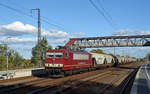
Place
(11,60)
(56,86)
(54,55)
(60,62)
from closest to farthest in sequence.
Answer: (56,86), (60,62), (54,55), (11,60)

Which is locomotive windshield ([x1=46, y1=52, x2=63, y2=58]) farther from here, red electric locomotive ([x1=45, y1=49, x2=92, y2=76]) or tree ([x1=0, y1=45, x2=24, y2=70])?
tree ([x1=0, y1=45, x2=24, y2=70])

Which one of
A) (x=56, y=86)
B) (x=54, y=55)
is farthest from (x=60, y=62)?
(x=56, y=86)

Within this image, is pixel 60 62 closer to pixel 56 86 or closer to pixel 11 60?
pixel 56 86

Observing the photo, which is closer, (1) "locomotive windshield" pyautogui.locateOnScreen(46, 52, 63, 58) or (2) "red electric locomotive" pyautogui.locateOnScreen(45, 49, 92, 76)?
(2) "red electric locomotive" pyautogui.locateOnScreen(45, 49, 92, 76)

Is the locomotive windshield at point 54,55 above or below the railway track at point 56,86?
above

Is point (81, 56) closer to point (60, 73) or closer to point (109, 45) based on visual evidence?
point (60, 73)

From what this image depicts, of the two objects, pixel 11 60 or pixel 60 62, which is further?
pixel 11 60

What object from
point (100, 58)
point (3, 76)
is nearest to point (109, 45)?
point (100, 58)

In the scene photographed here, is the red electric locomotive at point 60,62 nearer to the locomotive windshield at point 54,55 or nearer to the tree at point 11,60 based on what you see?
the locomotive windshield at point 54,55

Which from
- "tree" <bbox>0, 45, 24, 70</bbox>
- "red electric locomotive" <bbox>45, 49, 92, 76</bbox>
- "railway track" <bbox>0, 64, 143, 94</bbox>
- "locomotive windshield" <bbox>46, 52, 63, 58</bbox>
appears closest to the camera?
"railway track" <bbox>0, 64, 143, 94</bbox>

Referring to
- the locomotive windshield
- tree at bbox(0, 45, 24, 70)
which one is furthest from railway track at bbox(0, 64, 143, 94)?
tree at bbox(0, 45, 24, 70)

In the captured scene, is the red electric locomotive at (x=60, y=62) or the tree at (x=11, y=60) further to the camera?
the tree at (x=11, y=60)

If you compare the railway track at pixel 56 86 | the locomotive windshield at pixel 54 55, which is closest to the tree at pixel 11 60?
the locomotive windshield at pixel 54 55

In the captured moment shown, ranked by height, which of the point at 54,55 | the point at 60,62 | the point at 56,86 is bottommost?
the point at 56,86
